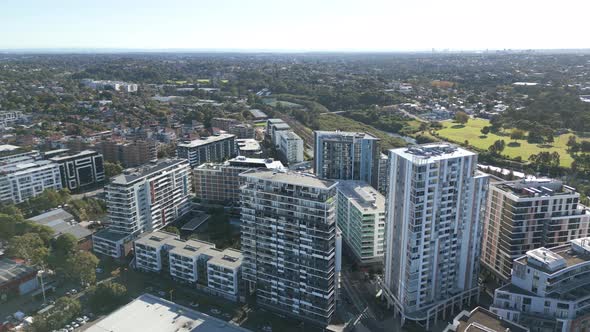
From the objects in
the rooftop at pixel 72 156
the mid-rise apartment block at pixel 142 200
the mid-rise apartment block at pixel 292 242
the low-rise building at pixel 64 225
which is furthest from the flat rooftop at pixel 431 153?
the rooftop at pixel 72 156

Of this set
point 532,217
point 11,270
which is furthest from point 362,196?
point 11,270

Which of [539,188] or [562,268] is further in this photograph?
[539,188]

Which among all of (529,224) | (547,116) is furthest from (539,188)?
(547,116)

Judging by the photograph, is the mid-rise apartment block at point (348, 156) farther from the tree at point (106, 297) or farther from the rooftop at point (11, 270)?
the rooftop at point (11, 270)

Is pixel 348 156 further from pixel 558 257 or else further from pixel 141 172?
pixel 558 257

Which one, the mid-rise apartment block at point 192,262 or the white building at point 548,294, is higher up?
the white building at point 548,294

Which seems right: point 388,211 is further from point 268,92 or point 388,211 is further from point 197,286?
point 268,92
